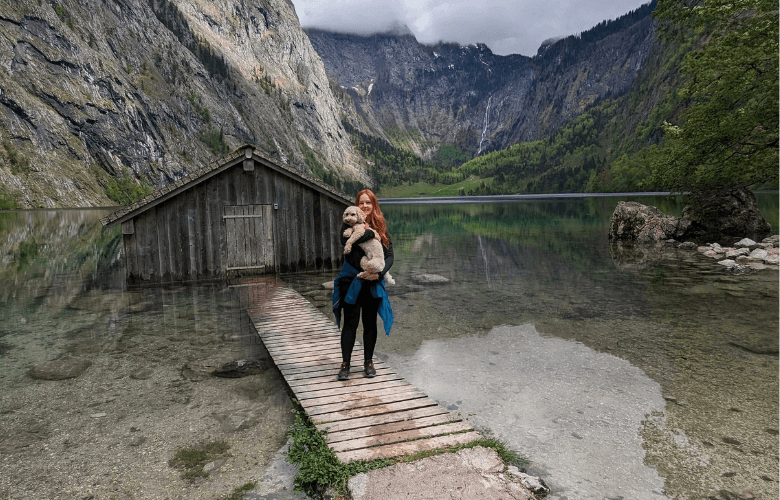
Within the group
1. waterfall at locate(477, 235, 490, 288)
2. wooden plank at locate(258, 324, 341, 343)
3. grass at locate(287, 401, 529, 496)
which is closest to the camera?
grass at locate(287, 401, 529, 496)

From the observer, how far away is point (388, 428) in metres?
6.02

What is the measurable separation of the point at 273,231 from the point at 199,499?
1513cm

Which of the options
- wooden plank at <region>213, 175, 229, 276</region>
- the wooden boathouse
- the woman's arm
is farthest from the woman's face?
wooden plank at <region>213, 175, 229, 276</region>

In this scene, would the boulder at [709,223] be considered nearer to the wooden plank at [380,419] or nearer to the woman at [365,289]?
the woman at [365,289]

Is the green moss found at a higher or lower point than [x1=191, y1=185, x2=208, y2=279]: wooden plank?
lower

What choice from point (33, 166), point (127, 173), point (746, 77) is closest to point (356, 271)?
point (746, 77)

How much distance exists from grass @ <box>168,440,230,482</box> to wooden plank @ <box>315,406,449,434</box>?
1.39 meters

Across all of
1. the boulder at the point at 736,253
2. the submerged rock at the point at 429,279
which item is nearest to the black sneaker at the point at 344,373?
the submerged rock at the point at 429,279

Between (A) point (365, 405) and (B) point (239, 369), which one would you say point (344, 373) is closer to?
(A) point (365, 405)

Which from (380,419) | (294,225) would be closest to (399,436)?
(380,419)

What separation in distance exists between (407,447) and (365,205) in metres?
3.49

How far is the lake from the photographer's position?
587cm

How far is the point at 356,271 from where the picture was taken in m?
7.29

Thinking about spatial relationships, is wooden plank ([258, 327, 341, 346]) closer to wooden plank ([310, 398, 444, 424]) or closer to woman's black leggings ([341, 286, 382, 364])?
woman's black leggings ([341, 286, 382, 364])
